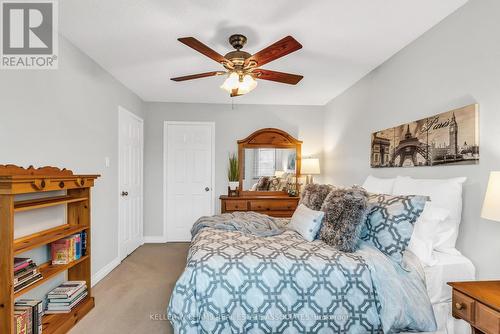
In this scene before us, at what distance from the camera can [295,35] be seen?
2.44 m

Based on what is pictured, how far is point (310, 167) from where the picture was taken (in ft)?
15.0

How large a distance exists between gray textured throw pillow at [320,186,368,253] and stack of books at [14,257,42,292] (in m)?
2.14

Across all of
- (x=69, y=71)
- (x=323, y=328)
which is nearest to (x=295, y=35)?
(x=69, y=71)

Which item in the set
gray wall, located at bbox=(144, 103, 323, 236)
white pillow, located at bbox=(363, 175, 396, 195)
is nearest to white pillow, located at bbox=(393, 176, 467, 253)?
white pillow, located at bbox=(363, 175, 396, 195)

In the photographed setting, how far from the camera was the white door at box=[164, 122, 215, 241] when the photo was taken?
191 inches

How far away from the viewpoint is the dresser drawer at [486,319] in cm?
127

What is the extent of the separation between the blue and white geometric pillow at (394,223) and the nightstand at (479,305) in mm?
394

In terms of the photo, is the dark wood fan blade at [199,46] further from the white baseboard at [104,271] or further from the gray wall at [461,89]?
the white baseboard at [104,271]

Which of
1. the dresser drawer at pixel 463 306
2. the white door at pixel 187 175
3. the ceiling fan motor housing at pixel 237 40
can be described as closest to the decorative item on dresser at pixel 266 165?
the white door at pixel 187 175

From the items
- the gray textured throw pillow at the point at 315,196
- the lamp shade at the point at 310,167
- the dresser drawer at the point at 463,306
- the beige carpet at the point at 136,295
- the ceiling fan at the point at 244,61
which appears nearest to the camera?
the dresser drawer at the point at 463,306

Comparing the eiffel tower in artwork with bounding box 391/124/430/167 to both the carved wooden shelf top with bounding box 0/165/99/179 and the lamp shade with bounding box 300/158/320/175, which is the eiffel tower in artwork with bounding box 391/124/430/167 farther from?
the carved wooden shelf top with bounding box 0/165/99/179

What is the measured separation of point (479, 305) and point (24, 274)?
2715mm

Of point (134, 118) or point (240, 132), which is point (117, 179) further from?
point (240, 132)

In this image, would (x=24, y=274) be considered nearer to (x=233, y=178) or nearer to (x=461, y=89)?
(x=233, y=178)
